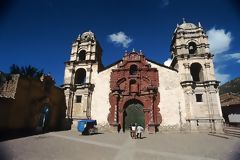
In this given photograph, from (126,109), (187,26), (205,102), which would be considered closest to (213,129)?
(205,102)

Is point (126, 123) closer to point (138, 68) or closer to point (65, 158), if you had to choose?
point (138, 68)

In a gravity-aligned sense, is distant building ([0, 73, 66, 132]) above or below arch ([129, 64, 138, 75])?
below

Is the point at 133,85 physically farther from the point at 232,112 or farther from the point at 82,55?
the point at 232,112

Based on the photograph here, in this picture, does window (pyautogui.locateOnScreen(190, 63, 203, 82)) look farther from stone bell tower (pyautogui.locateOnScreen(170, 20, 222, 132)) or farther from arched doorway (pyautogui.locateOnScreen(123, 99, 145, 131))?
arched doorway (pyautogui.locateOnScreen(123, 99, 145, 131))

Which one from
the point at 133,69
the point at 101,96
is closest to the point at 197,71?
the point at 133,69

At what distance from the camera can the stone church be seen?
19844mm

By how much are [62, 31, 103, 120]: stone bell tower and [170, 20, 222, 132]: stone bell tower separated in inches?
438

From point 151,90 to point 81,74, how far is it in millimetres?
10868

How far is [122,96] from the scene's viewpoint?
21984mm

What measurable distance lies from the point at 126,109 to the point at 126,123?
1698 mm

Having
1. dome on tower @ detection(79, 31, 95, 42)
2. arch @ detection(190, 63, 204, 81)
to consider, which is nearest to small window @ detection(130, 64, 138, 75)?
dome on tower @ detection(79, 31, 95, 42)

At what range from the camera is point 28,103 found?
1714 centimetres

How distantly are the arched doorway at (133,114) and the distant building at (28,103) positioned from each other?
7.75m

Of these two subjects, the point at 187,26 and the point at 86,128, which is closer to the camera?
the point at 86,128
